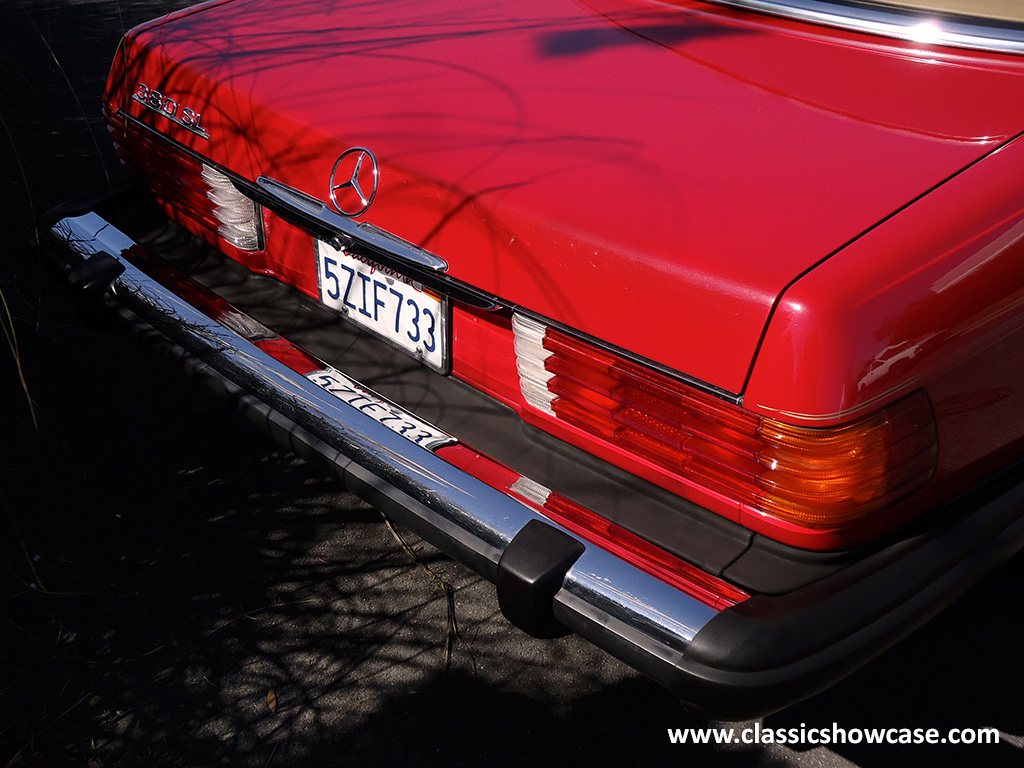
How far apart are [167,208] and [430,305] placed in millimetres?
1142

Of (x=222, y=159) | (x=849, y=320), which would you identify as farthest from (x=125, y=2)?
(x=849, y=320)

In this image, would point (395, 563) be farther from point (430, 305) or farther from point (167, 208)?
point (167, 208)

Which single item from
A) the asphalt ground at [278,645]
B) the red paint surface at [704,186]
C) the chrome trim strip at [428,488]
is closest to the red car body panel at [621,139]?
the red paint surface at [704,186]

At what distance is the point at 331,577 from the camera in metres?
2.51

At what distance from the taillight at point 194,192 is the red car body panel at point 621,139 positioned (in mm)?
66

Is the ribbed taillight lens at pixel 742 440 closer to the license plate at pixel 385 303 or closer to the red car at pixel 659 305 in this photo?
the red car at pixel 659 305

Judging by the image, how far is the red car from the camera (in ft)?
4.73

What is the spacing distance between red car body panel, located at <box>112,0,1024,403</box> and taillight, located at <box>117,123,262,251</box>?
66 mm

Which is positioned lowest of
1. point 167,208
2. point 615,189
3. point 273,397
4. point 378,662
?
point 378,662

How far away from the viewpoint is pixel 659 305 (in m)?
1.48

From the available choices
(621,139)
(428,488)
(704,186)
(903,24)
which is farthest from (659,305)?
(903,24)

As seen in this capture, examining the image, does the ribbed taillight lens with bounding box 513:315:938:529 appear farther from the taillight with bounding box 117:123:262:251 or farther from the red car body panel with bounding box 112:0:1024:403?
the taillight with bounding box 117:123:262:251

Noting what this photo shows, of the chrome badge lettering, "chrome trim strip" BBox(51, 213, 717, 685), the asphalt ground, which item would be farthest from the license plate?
the asphalt ground

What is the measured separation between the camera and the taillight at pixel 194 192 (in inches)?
89.5
